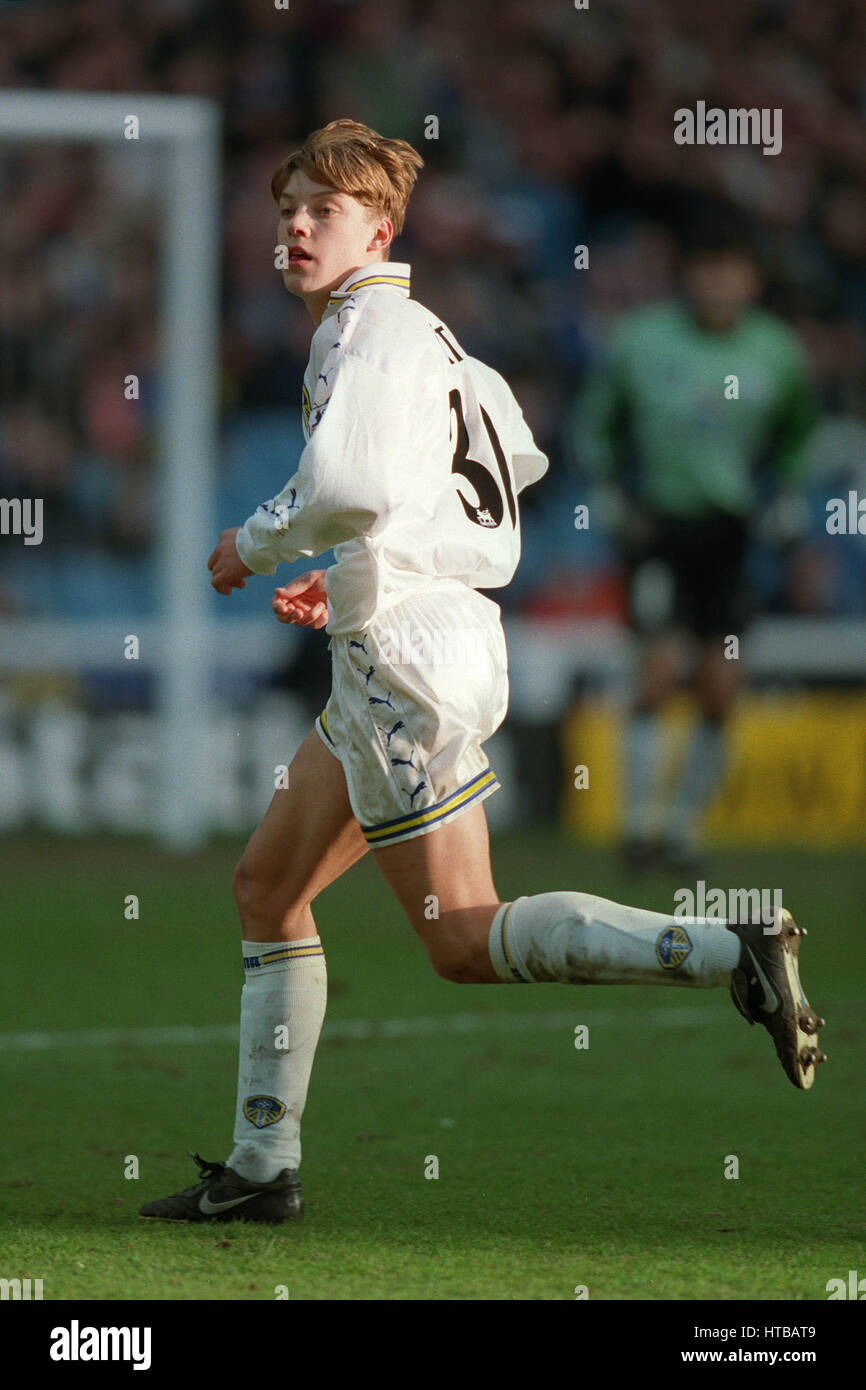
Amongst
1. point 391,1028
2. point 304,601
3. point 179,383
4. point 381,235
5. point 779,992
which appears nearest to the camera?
point 779,992

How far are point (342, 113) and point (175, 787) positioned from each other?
19.9 feet

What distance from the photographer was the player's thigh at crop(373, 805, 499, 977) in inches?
132

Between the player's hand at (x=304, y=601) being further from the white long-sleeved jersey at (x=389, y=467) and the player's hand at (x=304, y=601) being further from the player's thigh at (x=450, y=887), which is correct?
the player's thigh at (x=450, y=887)

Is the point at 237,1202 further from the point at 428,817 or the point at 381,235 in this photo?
the point at 381,235

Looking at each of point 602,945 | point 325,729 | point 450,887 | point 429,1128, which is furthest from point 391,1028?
point 602,945

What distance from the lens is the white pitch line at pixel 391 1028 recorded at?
553cm

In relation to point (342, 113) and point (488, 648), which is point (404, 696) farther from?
point (342, 113)

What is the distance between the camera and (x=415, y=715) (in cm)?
336

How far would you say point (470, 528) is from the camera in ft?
11.3

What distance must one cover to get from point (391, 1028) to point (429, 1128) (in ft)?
4.14

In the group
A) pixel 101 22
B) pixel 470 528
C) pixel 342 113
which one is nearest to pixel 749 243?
pixel 342 113

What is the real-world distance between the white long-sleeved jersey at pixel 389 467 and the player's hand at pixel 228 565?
3 cm

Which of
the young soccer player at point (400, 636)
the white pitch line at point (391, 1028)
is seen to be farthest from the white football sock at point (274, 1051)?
the white pitch line at point (391, 1028)

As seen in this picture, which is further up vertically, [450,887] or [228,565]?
[228,565]
